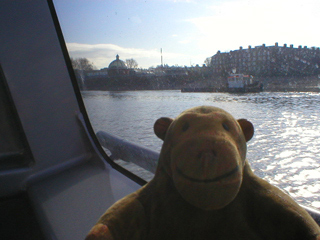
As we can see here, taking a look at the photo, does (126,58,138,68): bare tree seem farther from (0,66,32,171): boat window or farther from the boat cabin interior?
(0,66,32,171): boat window

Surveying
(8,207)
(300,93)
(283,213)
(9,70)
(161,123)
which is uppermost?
(9,70)

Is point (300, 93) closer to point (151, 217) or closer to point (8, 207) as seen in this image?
point (151, 217)

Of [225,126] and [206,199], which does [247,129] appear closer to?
[225,126]

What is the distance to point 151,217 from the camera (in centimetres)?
124

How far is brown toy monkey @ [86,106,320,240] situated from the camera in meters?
0.98

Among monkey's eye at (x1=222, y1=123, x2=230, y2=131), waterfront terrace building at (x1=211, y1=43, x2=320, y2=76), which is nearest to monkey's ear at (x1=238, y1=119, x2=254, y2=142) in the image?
monkey's eye at (x1=222, y1=123, x2=230, y2=131)

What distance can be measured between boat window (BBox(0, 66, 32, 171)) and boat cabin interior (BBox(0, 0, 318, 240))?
0.01m

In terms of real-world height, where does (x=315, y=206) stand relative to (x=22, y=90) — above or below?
below

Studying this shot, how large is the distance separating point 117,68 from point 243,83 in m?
1.77

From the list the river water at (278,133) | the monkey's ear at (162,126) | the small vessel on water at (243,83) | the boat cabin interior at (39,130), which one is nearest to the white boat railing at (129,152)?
the river water at (278,133)

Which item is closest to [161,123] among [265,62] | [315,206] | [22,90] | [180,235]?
[180,235]

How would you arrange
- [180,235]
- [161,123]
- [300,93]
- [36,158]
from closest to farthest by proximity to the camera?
[180,235]
[161,123]
[300,93]
[36,158]

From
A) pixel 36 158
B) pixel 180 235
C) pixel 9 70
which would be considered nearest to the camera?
pixel 180 235

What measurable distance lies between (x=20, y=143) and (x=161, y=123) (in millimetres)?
2817
